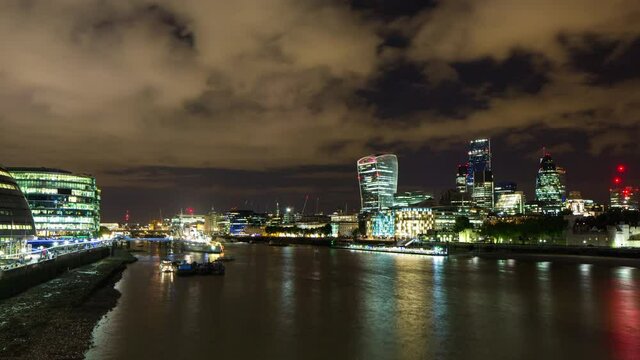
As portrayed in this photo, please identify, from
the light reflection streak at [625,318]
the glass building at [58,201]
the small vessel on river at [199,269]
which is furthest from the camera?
the glass building at [58,201]

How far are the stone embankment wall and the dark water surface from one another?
7.27 m

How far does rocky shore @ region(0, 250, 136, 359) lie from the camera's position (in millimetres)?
25453

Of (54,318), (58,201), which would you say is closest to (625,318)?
(54,318)

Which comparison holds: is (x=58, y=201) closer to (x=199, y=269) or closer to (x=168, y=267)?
(x=168, y=267)

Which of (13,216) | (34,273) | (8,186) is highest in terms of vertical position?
(8,186)

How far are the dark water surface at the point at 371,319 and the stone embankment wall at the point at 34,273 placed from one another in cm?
727

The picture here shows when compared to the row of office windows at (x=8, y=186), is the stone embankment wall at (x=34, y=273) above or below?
below

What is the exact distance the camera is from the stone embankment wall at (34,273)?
3949 centimetres

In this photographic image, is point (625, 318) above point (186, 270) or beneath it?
beneath

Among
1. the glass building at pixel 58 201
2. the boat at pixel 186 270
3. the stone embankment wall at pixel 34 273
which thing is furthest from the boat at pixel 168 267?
the glass building at pixel 58 201

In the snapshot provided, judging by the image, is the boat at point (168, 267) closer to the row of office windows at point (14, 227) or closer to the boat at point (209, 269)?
the boat at point (209, 269)

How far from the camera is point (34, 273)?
156 ft

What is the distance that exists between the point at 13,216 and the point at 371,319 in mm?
70800

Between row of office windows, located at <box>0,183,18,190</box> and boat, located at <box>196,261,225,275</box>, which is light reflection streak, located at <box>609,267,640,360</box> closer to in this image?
boat, located at <box>196,261,225,275</box>
